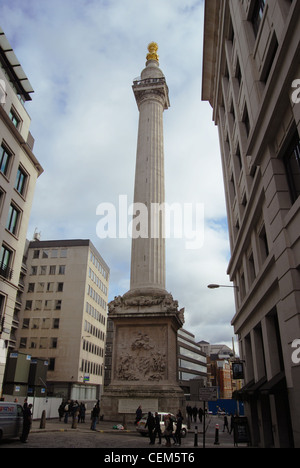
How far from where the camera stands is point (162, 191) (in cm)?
3909

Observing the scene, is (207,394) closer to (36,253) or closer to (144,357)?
(144,357)

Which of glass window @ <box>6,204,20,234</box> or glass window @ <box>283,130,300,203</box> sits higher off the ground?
glass window @ <box>6,204,20,234</box>

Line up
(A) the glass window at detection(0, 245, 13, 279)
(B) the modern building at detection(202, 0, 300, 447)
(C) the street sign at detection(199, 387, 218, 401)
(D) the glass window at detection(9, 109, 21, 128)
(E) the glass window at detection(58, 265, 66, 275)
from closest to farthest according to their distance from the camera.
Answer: (B) the modern building at detection(202, 0, 300, 447)
(C) the street sign at detection(199, 387, 218, 401)
(A) the glass window at detection(0, 245, 13, 279)
(D) the glass window at detection(9, 109, 21, 128)
(E) the glass window at detection(58, 265, 66, 275)

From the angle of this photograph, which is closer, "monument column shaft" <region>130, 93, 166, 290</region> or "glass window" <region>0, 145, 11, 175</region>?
"glass window" <region>0, 145, 11, 175</region>

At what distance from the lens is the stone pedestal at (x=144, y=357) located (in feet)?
91.1

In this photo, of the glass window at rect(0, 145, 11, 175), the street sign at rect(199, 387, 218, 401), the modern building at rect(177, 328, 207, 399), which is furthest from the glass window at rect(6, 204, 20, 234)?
the modern building at rect(177, 328, 207, 399)

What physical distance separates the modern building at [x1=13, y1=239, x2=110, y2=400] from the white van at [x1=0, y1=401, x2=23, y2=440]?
4299 centimetres

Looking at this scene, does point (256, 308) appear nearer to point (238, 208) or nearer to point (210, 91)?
point (238, 208)

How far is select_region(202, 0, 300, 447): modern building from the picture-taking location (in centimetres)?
1176

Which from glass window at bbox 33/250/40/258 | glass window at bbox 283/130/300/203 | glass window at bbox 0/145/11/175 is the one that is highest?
glass window at bbox 33/250/40/258

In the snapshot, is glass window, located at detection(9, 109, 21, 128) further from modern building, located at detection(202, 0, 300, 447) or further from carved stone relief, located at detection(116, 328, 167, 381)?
carved stone relief, located at detection(116, 328, 167, 381)

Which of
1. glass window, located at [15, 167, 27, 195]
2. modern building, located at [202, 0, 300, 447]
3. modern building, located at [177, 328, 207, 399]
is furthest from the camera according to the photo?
modern building, located at [177, 328, 207, 399]

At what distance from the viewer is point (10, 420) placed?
52.3 ft

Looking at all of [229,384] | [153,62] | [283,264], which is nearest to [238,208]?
[283,264]
